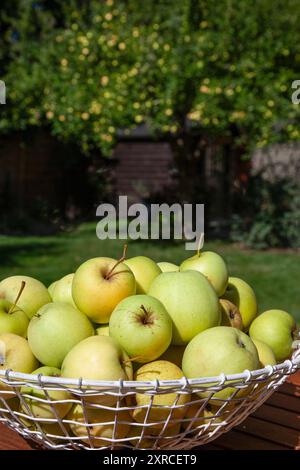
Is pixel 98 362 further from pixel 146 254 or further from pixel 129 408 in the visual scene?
pixel 146 254

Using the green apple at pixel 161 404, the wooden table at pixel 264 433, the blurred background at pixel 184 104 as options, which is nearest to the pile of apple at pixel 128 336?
the green apple at pixel 161 404

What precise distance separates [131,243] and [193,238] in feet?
3.41

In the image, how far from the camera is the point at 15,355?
3.68 feet

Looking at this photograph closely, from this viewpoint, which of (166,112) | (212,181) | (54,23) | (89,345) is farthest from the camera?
(54,23)

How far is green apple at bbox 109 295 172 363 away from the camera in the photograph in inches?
42.7

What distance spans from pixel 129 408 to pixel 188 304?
0.28 metres

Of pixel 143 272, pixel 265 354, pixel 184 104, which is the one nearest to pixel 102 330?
pixel 143 272

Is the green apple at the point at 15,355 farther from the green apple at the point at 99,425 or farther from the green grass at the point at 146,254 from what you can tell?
the green grass at the point at 146,254

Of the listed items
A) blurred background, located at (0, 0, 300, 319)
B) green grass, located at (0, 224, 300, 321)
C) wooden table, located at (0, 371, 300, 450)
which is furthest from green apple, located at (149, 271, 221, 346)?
blurred background, located at (0, 0, 300, 319)

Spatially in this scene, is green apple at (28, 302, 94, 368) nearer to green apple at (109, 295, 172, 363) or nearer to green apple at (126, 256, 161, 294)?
green apple at (109, 295, 172, 363)

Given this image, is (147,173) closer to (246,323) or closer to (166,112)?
(166,112)

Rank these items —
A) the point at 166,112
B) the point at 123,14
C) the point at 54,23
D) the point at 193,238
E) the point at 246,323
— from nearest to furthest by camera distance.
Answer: the point at 246,323 < the point at 166,112 < the point at 123,14 < the point at 193,238 < the point at 54,23

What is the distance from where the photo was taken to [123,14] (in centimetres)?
916
